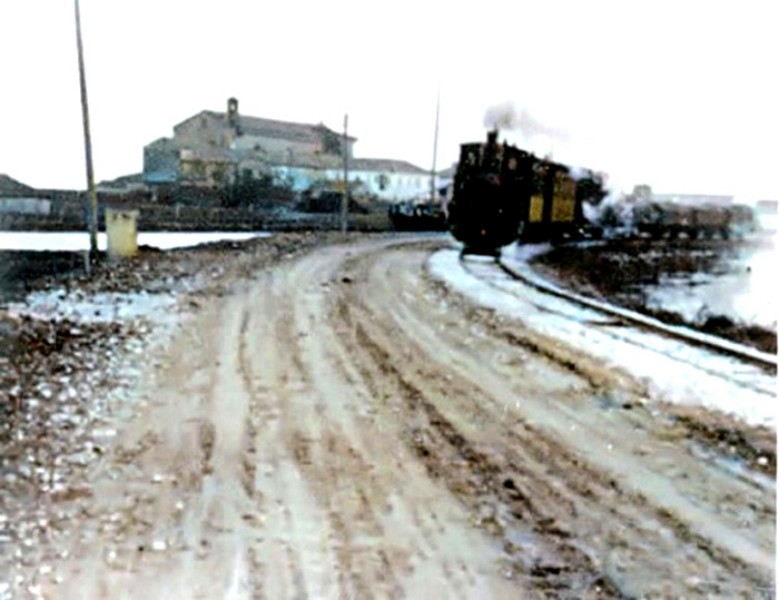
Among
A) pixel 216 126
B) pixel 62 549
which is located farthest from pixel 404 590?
pixel 216 126

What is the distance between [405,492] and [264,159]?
51886 millimetres

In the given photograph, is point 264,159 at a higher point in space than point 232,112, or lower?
lower

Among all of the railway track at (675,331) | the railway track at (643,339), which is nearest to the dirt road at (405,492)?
the railway track at (643,339)

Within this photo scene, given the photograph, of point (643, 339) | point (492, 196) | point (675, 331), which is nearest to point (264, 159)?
point (492, 196)

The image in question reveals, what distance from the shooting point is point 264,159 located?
5438cm

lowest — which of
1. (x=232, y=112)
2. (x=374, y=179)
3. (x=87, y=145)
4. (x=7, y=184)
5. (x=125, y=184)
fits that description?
(x=125, y=184)

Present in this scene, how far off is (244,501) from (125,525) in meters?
0.55

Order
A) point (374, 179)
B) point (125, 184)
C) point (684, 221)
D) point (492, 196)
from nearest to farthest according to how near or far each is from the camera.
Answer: point (492, 196), point (684, 221), point (125, 184), point (374, 179)

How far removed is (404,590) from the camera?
10.2ft

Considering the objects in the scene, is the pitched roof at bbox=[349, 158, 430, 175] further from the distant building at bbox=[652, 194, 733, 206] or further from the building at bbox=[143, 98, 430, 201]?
the distant building at bbox=[652, 194, 733, 206]

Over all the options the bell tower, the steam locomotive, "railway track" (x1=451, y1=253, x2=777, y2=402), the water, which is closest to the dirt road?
"railway track" (x1=451, y1=253, x2=777, y2=402)

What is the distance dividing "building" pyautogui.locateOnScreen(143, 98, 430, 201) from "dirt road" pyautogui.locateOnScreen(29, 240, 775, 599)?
42.8 metres

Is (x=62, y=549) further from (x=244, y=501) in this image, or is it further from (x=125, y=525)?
(x=244, y=501)

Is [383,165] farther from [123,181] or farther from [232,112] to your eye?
[123,181]
